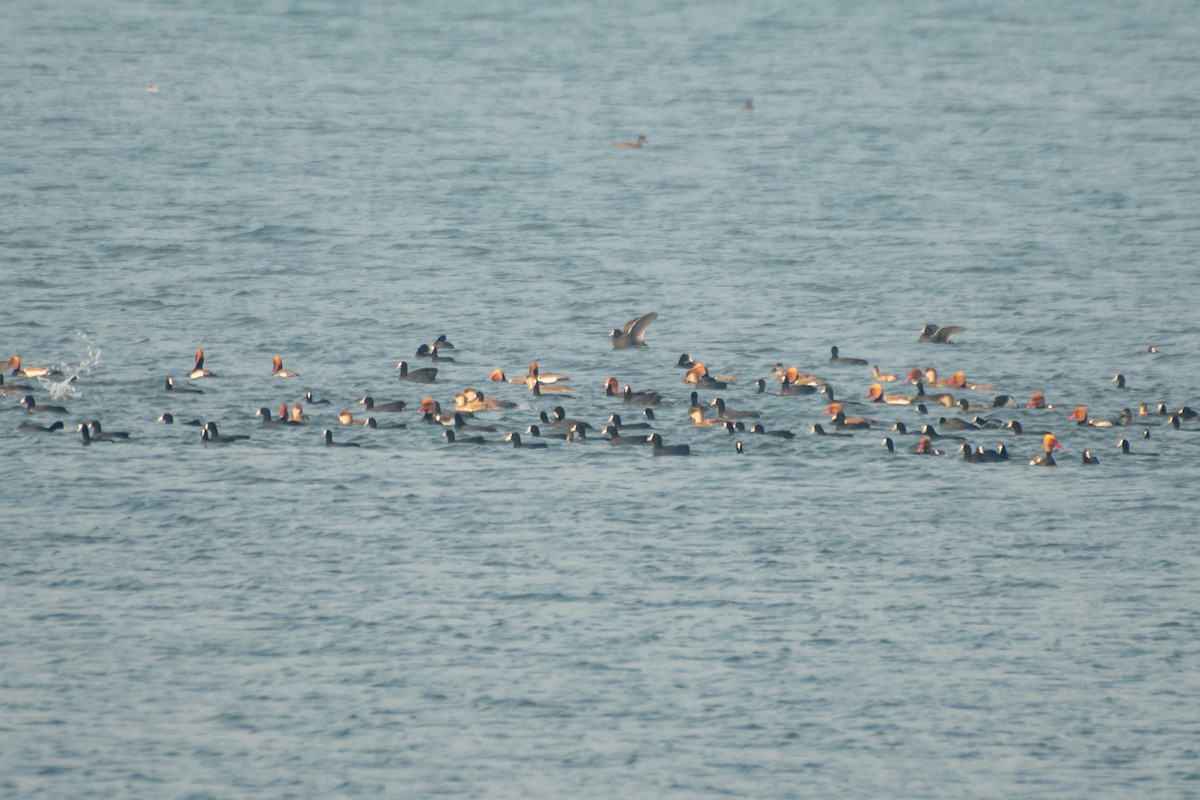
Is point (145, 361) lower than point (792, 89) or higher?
lower

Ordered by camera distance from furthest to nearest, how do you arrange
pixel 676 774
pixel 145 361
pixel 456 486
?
pixel 145 361
pixel 456 486
pixel 676 774

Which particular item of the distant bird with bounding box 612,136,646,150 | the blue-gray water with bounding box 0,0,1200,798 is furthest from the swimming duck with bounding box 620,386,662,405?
the distant bird with bounding box 612,136,646,150

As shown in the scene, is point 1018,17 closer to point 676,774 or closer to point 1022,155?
point 1022,155

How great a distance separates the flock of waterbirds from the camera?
90.7 feet

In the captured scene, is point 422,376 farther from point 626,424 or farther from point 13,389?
point 13,389

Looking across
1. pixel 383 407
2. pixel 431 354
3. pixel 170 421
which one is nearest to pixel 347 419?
pixel 383 407

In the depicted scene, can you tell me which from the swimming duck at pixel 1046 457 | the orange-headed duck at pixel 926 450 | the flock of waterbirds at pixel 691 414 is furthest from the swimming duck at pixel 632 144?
the swimming duck at pixel 1046 457

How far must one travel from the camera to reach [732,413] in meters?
28.5

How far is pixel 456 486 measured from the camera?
25.8 m

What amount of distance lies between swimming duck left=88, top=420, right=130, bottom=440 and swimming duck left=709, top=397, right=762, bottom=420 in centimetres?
868

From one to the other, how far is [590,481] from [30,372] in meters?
9.85

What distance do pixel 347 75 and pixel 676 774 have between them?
2299 inches

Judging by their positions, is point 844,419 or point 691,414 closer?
point 844,419

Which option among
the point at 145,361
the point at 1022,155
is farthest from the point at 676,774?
the point at 1022,155
